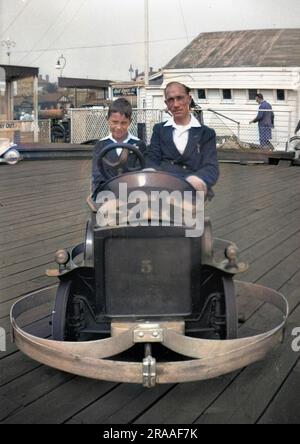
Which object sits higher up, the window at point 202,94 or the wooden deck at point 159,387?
the window at point 202,94

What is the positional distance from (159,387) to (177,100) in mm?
1281

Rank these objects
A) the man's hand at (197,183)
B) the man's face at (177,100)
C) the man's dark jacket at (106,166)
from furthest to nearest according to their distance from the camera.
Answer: the man's face at (177,100)
the man's dark jacket at (106,166)
the man's hand at (197,183)

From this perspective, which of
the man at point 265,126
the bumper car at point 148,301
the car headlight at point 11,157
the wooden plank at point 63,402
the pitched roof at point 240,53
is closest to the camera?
the wooden plank at point 63,402

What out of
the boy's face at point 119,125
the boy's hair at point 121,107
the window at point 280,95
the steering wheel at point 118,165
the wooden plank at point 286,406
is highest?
the window at point 280,95

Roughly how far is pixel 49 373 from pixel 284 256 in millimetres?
2222

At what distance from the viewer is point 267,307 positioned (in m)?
2.97

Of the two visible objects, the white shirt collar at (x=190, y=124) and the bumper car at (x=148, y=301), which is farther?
the white shirt collar at (x=190, y=124)

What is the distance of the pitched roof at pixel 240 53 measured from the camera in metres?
13.6

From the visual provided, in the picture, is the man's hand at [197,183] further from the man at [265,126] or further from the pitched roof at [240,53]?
the pitched roof at [240,53]

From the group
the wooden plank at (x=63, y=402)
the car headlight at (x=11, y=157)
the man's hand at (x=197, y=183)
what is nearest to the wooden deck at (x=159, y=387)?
the wooden plank at (x=63, y=402)

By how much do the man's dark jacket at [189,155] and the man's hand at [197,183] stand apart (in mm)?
180
